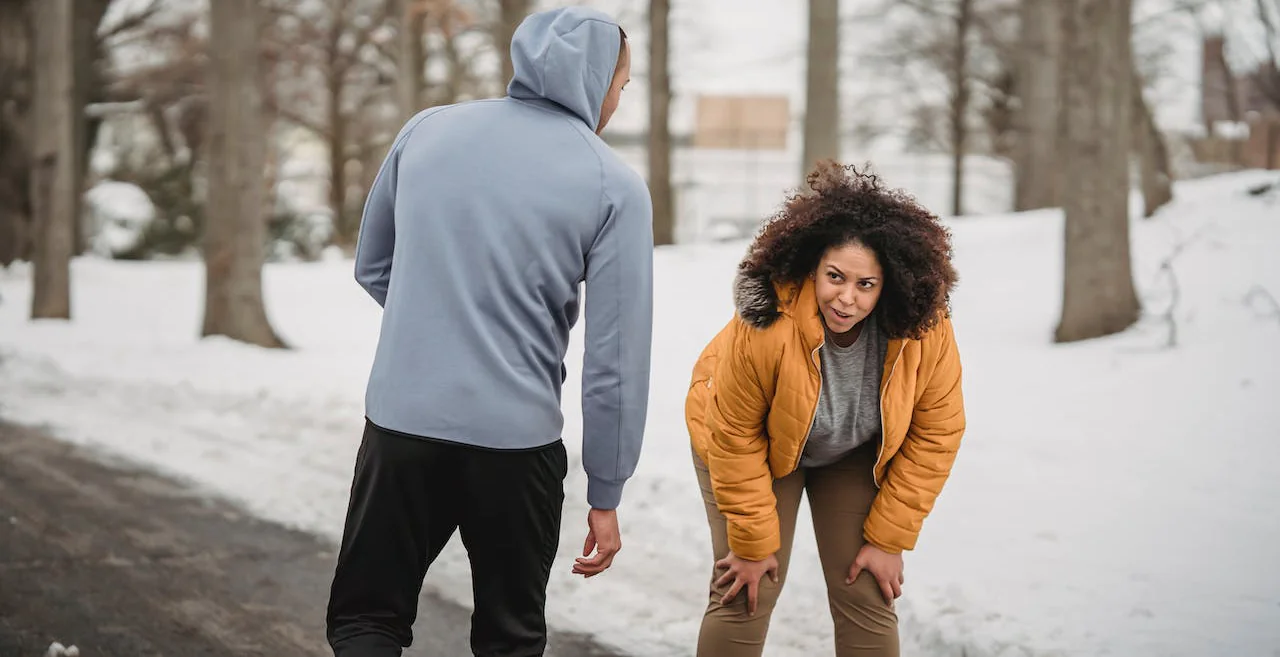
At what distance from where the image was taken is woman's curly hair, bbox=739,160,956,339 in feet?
10.6

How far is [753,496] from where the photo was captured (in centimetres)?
330

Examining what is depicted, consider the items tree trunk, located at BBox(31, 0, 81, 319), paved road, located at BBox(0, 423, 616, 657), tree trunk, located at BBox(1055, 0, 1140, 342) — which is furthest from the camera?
tree trunk, located at BBox(31, 0, 81, 319)

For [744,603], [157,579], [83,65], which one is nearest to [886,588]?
[744,603]

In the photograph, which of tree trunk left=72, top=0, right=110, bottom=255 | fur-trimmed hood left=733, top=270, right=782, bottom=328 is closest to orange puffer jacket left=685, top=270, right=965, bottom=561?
fur-trimmed hood left=733, top=270, right=782, bottom=328

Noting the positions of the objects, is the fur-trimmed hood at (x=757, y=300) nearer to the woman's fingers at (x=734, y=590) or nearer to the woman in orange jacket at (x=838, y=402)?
the woman in orange jacket at (x=838, y=402)

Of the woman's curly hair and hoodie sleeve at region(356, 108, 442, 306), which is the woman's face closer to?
the woman's curly hair

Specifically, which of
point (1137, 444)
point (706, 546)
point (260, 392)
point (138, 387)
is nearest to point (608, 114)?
point (706, 546)

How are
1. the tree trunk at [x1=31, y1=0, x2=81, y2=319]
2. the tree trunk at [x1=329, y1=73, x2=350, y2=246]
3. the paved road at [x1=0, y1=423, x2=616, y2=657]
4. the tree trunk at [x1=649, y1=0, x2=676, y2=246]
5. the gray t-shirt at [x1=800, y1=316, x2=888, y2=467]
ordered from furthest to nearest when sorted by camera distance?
the tree trunk at [x1=329, y1=73, x2=350, y2=246]
the tree trunk at [x1=649, y1=0, x2=676, y2=246]
the tree trunk at [x1=31, y1=0, x2=81, y2=319]
the paved road at [x1=0, y1=423, x2=616, y2=657]
the gray t-shirt at [x1=800, y1=316, x2=888, y2=467]

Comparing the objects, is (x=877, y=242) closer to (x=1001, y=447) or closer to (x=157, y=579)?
(x=157, y=579)

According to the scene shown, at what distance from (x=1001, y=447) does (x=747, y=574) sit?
543 cm

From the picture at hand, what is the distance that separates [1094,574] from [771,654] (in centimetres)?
181

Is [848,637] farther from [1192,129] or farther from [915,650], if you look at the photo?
[1192,129]

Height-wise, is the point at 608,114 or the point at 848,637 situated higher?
the point at 608,114

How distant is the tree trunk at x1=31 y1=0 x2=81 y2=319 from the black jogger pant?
1658 cm
